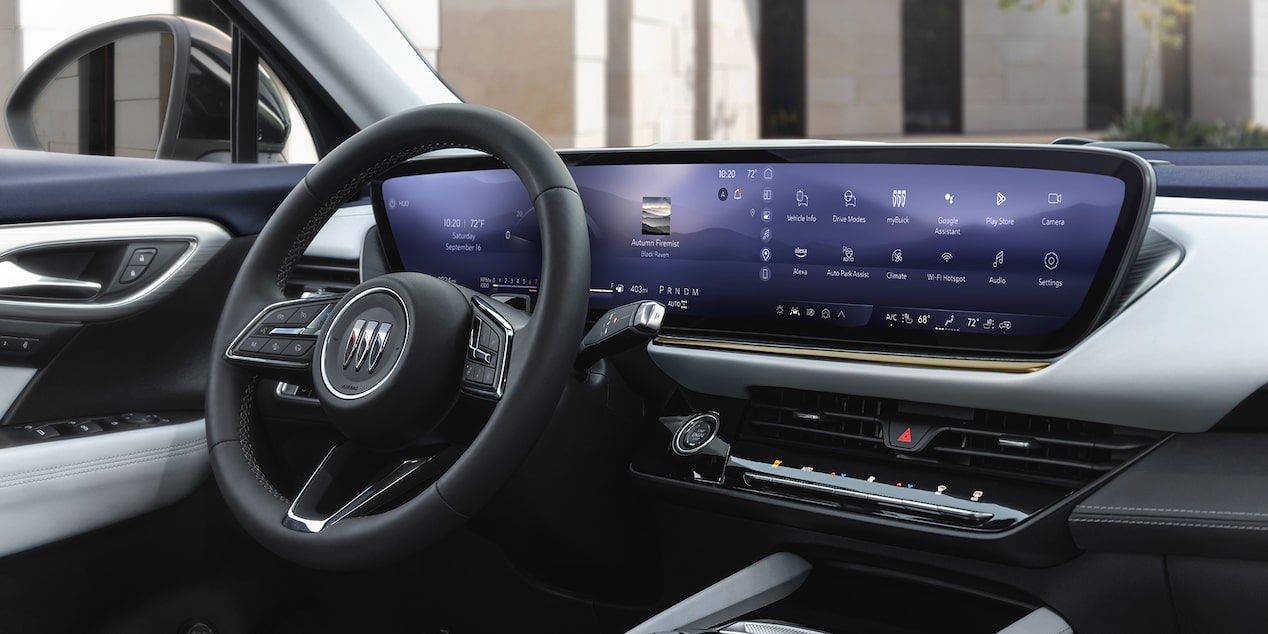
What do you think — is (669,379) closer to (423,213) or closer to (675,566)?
(675,566)

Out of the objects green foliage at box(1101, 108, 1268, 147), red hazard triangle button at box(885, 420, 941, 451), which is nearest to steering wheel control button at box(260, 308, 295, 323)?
red hazard triangle button at box(885, 420, 941, 451)

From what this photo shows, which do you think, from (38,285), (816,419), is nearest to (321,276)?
(38,285)

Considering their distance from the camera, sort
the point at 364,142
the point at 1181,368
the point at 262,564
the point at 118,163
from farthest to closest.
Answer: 1. the point at 262,564
2. the point at 118,163
3. the point at 364,142
4. the point at 1181,368

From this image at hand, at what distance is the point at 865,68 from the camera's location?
11.8 meters

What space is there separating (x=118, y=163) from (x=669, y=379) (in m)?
1.01

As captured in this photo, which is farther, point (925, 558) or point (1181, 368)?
point (925, 558)

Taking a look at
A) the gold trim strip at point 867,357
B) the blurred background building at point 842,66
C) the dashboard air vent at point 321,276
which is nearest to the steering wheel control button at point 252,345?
the dashboard air vent at point 321,276

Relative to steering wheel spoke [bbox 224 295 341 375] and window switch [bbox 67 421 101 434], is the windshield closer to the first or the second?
window switch [bbox 67 421 101 434]

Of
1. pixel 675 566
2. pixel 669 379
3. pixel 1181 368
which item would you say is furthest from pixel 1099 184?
pixel 675 566

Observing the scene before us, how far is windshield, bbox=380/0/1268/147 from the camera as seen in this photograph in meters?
7.42

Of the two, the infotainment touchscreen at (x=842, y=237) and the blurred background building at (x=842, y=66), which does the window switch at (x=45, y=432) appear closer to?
the infotainment touchscreen at (x=842, y=237)

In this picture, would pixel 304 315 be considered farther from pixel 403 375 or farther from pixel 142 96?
pixel 142 96

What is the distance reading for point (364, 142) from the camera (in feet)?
4.73

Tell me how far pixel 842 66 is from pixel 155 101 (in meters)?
10.4
